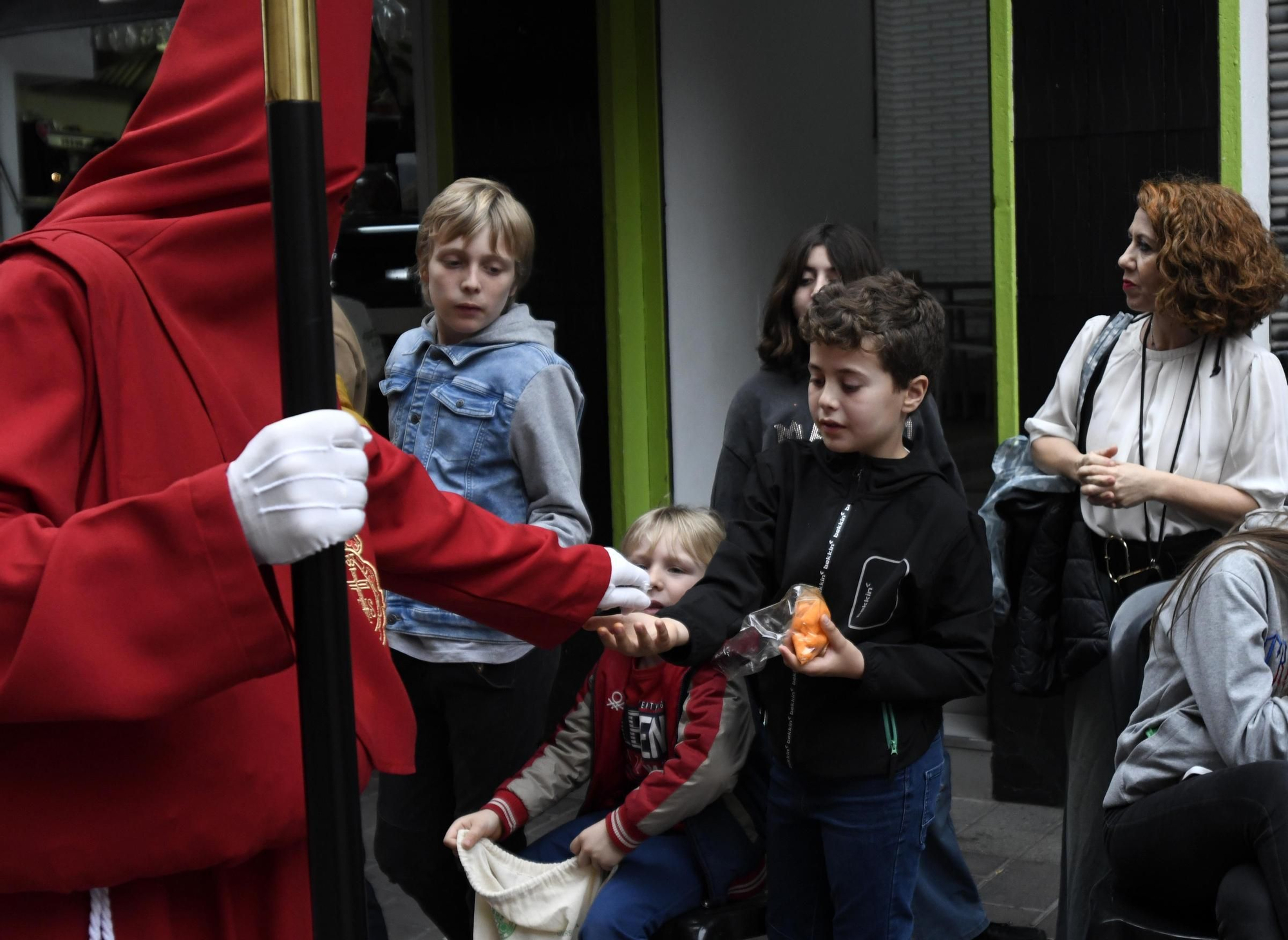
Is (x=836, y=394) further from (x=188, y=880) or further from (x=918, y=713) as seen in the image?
(x=188, y=880)

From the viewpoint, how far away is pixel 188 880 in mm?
1761

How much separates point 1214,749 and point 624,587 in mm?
1150

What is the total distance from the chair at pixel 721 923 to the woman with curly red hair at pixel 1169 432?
70cm

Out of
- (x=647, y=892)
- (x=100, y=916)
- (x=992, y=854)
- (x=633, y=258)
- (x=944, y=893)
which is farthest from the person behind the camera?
(x=633, y=258)

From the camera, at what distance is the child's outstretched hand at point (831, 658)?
2.60 meters

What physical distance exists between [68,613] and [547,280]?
444 centimetres

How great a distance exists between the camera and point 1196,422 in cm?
339

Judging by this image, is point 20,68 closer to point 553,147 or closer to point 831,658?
point 553,147

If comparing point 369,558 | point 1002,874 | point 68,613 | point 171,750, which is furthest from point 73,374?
point 1002,874

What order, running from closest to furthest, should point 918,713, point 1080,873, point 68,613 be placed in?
point 68,613, point 918,713, point 1080,873

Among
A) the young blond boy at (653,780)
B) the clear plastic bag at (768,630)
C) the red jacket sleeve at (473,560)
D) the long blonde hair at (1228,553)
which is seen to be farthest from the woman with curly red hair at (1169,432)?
the red jacket sleeve at (473,560)

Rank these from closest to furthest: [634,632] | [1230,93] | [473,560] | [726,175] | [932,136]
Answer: [473,560], [634,632], [1230,93], [726,175], [932,136]

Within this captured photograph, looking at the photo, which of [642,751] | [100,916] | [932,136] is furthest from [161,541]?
[932,136]

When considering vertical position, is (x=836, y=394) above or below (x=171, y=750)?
above
